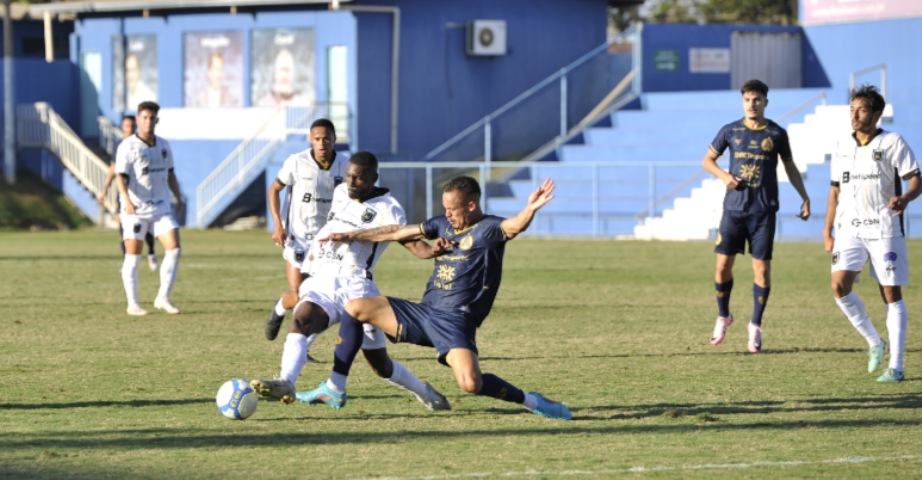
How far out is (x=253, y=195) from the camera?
3139cm

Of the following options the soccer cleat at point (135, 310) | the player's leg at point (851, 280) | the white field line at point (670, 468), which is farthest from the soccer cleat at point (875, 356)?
the soccer cleat at point (135, 310)

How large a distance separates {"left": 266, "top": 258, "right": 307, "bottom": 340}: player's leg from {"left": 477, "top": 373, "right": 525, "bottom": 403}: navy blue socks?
2.46 meters

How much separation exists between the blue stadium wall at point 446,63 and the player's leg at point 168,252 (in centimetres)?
1928

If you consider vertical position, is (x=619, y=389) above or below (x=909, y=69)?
below

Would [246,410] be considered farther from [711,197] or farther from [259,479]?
[711,197]

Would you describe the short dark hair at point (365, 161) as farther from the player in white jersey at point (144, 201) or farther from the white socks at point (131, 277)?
the white socks at point (131, 277)

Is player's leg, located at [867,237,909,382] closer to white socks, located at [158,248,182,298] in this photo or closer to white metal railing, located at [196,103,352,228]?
white socks, located at [158,248,182,298]

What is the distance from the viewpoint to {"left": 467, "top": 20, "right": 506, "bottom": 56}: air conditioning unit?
3266 cm

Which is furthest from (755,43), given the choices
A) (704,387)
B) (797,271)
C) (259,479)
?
(259,479)

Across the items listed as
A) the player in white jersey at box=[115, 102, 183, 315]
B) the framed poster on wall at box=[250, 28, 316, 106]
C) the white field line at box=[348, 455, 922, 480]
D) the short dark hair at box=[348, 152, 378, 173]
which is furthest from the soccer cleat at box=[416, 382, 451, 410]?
the framed poster on wall at box=[250, 28, 316, 106]

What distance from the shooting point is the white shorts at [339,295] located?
23.0 feet

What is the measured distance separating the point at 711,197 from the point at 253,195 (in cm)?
1206

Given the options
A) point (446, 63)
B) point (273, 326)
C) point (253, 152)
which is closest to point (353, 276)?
point (273, 326)

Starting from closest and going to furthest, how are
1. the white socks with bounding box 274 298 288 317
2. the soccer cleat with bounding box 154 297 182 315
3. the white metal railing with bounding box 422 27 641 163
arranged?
the white socks with bounding box 274 298 288 317 < the soccer cleat with bounding box 154 297 182 315 < the white metal railing with bounding box 422 27 641 163
